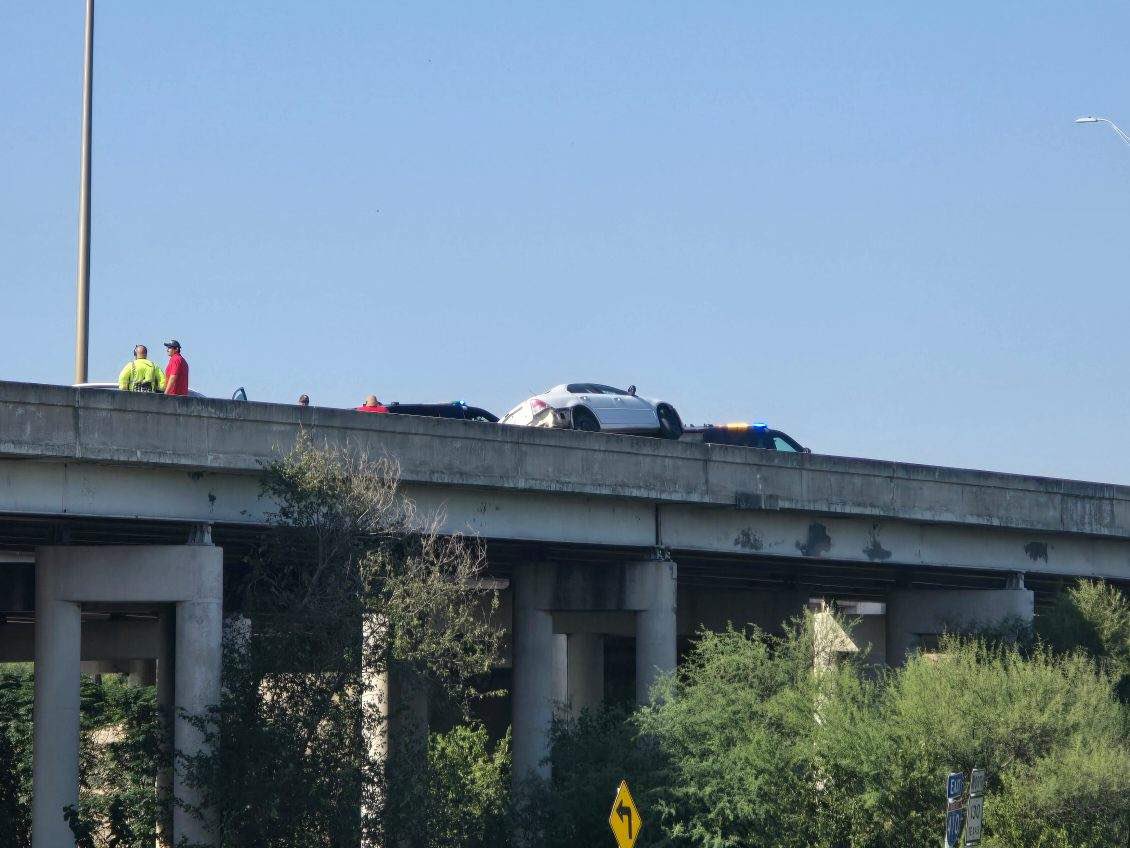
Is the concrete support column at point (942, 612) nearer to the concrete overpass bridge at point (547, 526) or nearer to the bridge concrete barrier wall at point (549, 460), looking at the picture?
the concrete overpass bridge at point (547, 526)

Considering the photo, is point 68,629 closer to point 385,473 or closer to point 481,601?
point 385,473

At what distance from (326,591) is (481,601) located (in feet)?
66.4

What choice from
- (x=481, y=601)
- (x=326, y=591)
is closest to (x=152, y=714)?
(x=326, y=591)

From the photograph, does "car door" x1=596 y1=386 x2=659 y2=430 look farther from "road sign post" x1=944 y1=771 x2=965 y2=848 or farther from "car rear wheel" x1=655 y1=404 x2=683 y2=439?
"road sign post" x1=944 y1=771 x2=965 y2=848

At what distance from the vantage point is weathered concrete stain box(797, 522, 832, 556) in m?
36.4

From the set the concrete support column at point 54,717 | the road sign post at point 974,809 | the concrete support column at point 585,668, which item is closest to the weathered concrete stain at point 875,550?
the concrete support column at point 54,717

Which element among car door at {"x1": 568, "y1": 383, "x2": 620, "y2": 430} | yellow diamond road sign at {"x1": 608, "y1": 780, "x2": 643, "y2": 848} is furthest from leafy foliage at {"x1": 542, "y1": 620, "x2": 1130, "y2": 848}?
car door at {"x1": 568, "y1": 383, "x2": 620, "y2": 430}

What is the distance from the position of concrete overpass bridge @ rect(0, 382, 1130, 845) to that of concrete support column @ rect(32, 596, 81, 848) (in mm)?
40

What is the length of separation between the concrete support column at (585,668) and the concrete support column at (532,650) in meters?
16.1

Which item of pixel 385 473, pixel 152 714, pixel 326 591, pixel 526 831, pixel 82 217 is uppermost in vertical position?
pixel 82 217

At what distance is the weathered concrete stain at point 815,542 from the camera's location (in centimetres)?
3644

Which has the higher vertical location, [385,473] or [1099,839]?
[385,473]

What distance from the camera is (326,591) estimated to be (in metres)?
26.1

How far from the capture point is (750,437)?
39.2 metres
